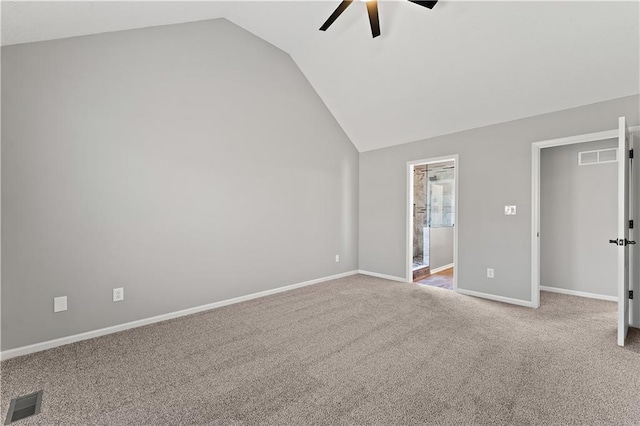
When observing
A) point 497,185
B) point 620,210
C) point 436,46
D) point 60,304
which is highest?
point 436,46

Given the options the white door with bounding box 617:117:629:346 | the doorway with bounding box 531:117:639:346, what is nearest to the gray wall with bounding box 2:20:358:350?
the doorway with bounding box 531:117:639:346

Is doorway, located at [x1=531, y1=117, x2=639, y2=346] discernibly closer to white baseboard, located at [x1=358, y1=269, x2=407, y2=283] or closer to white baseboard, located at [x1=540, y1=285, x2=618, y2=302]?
white baseboard, located at [x1=540, y1=285, x2=618, y2=302]

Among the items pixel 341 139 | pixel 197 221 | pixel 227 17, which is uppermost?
pixel 227 17

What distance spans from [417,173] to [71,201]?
5.35 m

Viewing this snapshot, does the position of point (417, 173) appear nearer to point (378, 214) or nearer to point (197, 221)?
point (378, 214)

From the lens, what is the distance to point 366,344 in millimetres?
2516

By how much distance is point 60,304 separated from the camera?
98.7 inches

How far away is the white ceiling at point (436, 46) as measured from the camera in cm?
235

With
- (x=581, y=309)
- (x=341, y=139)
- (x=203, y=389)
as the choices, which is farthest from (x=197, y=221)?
(x=581, y=309)

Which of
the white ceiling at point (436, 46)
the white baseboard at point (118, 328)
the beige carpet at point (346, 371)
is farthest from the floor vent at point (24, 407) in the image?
the white ceiling at point (436, 46)

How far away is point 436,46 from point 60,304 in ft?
14.4

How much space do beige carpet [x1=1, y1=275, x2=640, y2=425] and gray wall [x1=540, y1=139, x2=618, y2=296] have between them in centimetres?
73

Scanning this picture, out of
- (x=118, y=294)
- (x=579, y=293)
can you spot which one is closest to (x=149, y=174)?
(x=118, y=294)

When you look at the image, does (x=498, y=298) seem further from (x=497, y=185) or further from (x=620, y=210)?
(x=620, y=210)
